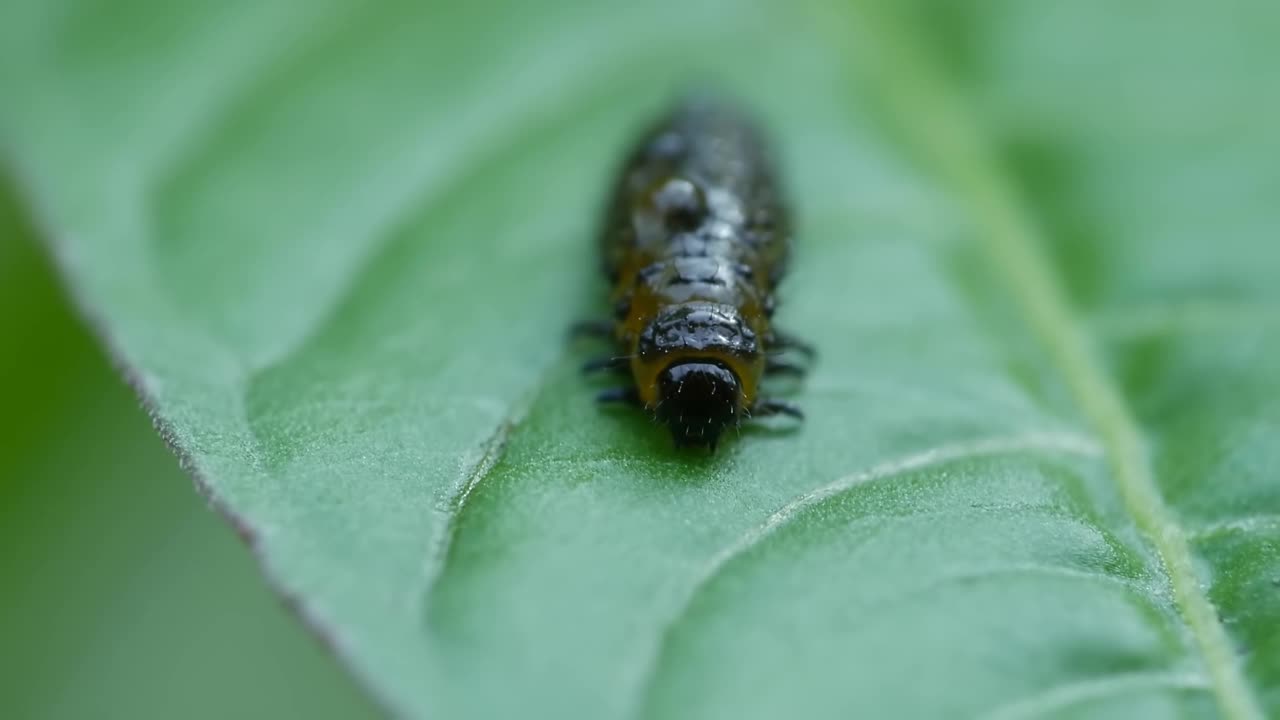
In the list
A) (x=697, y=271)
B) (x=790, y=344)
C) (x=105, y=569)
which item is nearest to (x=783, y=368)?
(x=790, y=344)

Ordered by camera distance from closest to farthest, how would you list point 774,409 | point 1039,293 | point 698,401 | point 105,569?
point 698,401, point 774,409, point 1039,293, point 105,569

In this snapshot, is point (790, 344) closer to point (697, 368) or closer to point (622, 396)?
point (697, 368)

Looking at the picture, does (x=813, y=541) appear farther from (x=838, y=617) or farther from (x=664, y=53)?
(x=664, y=53)

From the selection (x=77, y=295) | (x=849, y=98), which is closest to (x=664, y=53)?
(x=849, y=98)

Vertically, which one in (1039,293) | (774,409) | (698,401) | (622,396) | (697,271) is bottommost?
(622,396)

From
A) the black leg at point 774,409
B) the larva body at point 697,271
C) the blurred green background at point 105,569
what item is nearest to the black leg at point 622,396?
the larva body at point 697,271

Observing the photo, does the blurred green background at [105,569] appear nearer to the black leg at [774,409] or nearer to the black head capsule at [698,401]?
the black head capsule at [698,401]
